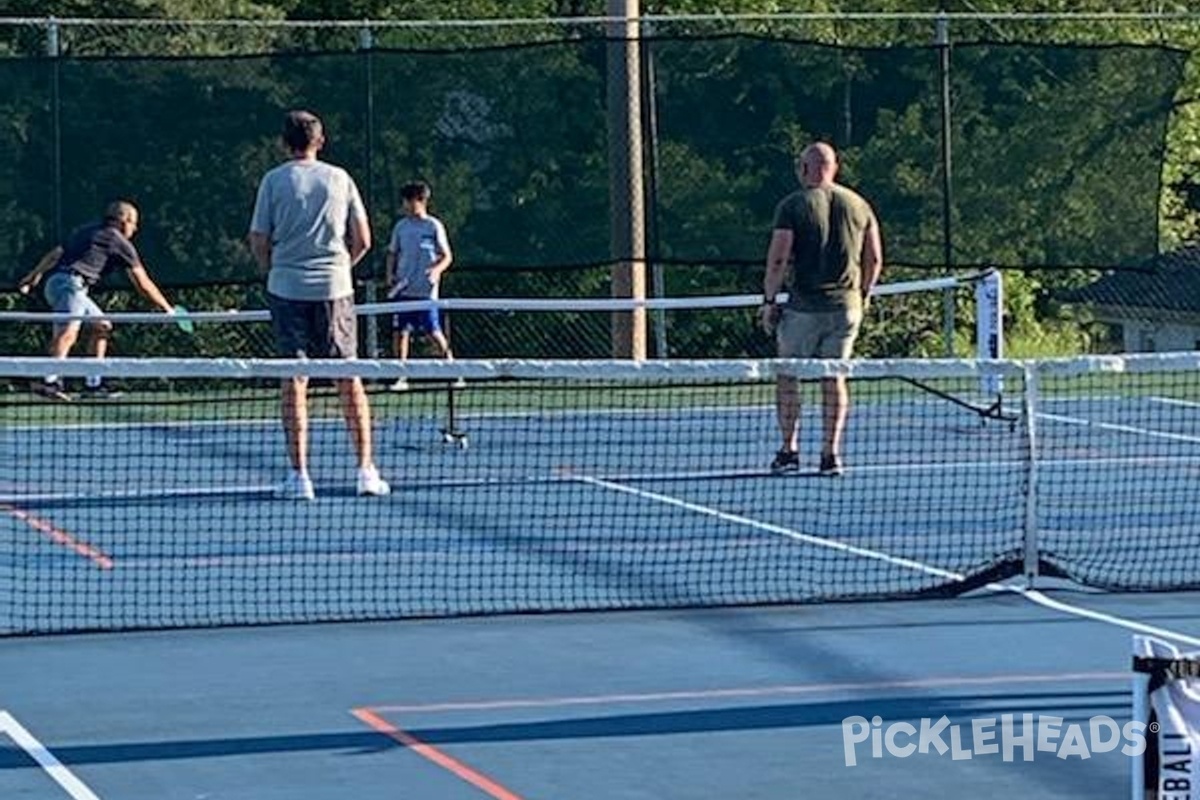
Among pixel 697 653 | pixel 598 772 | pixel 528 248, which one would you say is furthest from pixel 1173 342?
pixel 598 772

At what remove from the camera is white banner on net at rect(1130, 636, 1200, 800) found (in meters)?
5.13

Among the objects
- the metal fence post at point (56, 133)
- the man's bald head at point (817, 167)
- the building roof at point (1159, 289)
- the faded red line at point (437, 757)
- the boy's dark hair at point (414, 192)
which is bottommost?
the faded red line at point (437, 757)

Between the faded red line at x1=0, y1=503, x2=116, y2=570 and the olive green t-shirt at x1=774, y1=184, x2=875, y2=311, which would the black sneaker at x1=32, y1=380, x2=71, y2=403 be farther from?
the olive green t-shirt at x1=774, y1=184, x2=875, y2=311

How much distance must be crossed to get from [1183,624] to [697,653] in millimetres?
1713

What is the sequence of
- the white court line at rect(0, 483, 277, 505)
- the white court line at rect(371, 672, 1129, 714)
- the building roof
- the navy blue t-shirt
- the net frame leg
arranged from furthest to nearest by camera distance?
the building roof → the navy blue t-shirt → the net frame leg → the white court line at rect(0, 483, 277, 505) → the white court line at rect(371, 672, 1129, 714)

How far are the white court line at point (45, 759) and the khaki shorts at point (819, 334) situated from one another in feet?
22.8

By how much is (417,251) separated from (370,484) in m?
5.83

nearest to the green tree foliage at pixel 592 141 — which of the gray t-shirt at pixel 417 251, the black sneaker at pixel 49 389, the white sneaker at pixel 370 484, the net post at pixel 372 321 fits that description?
the net post at pixel 372 321

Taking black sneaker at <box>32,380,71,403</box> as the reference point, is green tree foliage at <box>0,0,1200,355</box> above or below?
above

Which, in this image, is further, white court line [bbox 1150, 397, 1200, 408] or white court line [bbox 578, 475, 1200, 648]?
white court line [bbox 1150, 397, 1200, 408]

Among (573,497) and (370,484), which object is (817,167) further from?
(370,484)

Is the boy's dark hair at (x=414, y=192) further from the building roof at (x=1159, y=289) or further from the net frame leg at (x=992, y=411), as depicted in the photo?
the building roof at (x=1159, y=289)

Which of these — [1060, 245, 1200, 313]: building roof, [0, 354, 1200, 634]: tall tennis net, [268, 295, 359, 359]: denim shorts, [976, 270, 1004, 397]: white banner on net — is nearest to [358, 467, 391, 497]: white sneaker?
[0, 354, 1200, 634]: tall tennis net

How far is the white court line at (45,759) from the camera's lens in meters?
7.50
